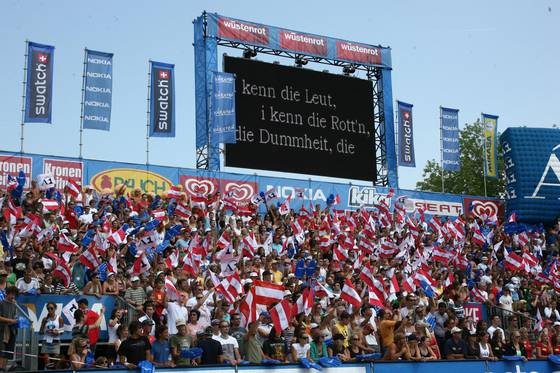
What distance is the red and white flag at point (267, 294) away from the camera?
18.0m

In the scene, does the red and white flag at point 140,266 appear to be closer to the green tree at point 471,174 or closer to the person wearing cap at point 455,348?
the person wearing cap at point 455,348

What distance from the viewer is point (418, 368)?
16844mm

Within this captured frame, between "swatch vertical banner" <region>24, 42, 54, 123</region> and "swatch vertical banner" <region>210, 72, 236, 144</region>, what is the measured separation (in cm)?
596

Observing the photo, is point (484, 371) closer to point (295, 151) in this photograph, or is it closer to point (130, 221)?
point (130, 221)

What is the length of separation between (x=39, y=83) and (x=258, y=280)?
45.4 feet

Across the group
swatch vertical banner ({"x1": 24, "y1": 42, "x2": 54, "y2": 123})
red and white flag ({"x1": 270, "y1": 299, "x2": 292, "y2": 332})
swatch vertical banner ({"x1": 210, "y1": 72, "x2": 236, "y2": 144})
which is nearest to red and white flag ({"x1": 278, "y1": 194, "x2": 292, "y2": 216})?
swatch vertical banner ({"x1": 210, "y1": 72, "x2": 236, "y2": 144})

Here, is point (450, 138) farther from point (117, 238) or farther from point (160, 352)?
point (160, 352)

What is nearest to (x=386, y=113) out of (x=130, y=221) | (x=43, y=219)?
(x=130, y=221)

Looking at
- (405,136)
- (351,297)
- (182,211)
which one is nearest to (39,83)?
(182,211)

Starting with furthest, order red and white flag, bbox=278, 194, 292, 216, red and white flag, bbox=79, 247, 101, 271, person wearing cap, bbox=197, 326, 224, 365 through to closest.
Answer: red and white flag, bbox=278, 194, 292, 216, red and white flag, bbox=79, 247, 101, 271, person wearing cap, bbox=197, 326, 224, 365

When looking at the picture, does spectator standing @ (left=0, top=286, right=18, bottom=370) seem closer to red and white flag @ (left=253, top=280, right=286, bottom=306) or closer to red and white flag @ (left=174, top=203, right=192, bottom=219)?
red and white flag @ (left=253, top=280, right=286, bottom=306)

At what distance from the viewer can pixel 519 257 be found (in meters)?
30.4

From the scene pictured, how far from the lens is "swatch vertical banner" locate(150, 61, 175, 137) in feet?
106

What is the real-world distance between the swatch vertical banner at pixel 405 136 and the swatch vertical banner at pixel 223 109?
8837 mm
